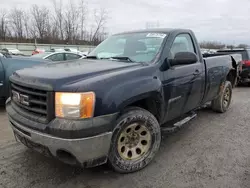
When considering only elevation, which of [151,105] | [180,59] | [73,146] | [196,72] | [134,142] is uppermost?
[180,59]

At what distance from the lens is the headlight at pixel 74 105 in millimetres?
2355

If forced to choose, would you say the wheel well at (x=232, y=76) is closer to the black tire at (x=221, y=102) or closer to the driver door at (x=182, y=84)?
the black tire at (x=221, y=102)

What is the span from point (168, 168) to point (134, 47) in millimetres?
1854

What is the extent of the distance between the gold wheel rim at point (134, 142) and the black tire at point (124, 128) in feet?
0.13

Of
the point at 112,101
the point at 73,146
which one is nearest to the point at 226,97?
the point at 112,101

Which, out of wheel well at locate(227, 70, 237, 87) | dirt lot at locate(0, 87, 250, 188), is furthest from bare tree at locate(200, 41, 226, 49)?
dirt lot at locate(0, 87, 250, 188)

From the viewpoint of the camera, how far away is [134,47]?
3.71m

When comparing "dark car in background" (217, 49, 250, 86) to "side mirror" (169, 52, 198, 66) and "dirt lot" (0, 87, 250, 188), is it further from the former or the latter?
"side mirror" (169, 52, 198, 66)

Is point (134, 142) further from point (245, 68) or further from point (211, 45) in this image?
point (211, 45)

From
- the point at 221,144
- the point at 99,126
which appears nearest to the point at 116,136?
the point at 99,126

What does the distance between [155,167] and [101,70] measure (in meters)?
1.45

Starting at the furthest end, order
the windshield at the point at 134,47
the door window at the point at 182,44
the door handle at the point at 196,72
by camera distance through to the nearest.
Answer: the door handle at the point at 196,72 < the door window at the point at 182,44 < the windshield at the point at 134,47

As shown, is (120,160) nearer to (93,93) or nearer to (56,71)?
(93,93)

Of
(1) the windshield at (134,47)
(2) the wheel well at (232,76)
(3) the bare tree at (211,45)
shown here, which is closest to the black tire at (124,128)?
(1) the windshield at (134,47)
